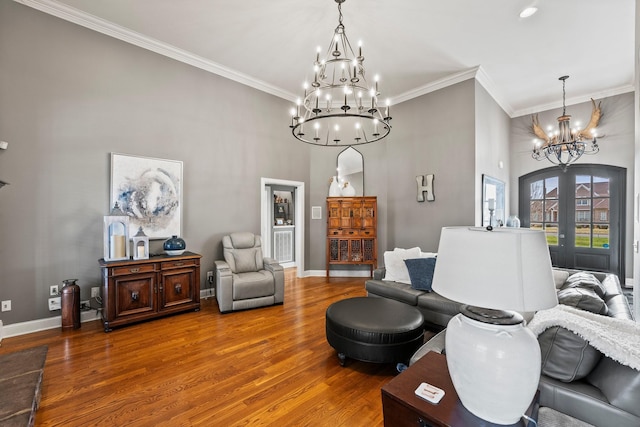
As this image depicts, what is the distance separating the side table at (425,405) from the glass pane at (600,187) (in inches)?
250

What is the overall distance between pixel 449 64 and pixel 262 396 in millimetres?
5087

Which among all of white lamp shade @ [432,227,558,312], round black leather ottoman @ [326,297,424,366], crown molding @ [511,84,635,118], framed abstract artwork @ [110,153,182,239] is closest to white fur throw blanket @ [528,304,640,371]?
white lamp shade @ [432,227,558,312]

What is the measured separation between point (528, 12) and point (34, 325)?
22.3 ft

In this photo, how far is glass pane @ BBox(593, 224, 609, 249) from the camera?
5.39 m

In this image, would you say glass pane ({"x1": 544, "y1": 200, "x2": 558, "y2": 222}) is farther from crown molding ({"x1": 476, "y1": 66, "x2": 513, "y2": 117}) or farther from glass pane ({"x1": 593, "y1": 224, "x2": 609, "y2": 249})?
crown molding ({"x1": 476, "y1": 66, "x2": 513, "y2": 117})

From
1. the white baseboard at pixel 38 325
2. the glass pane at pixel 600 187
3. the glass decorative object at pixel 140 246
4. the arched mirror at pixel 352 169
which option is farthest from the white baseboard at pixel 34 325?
the glass pane at pixel 600 187

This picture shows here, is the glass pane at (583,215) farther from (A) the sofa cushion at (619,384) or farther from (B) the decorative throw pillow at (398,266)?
(A) the sofa cushion at (619,384)

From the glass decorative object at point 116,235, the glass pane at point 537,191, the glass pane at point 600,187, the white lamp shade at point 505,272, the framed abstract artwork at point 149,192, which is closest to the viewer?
the white lamp shade at point 505,272

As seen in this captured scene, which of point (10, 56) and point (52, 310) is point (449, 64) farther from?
point (52, 310)

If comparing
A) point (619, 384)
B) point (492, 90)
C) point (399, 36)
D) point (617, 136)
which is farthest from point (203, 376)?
point (617, 136)

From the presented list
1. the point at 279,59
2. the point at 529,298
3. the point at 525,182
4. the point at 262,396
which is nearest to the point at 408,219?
the point at 525,182

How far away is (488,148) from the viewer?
508 centimetres

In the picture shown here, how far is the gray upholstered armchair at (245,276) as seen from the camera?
378 cm

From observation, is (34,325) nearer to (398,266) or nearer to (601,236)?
(398,266)
